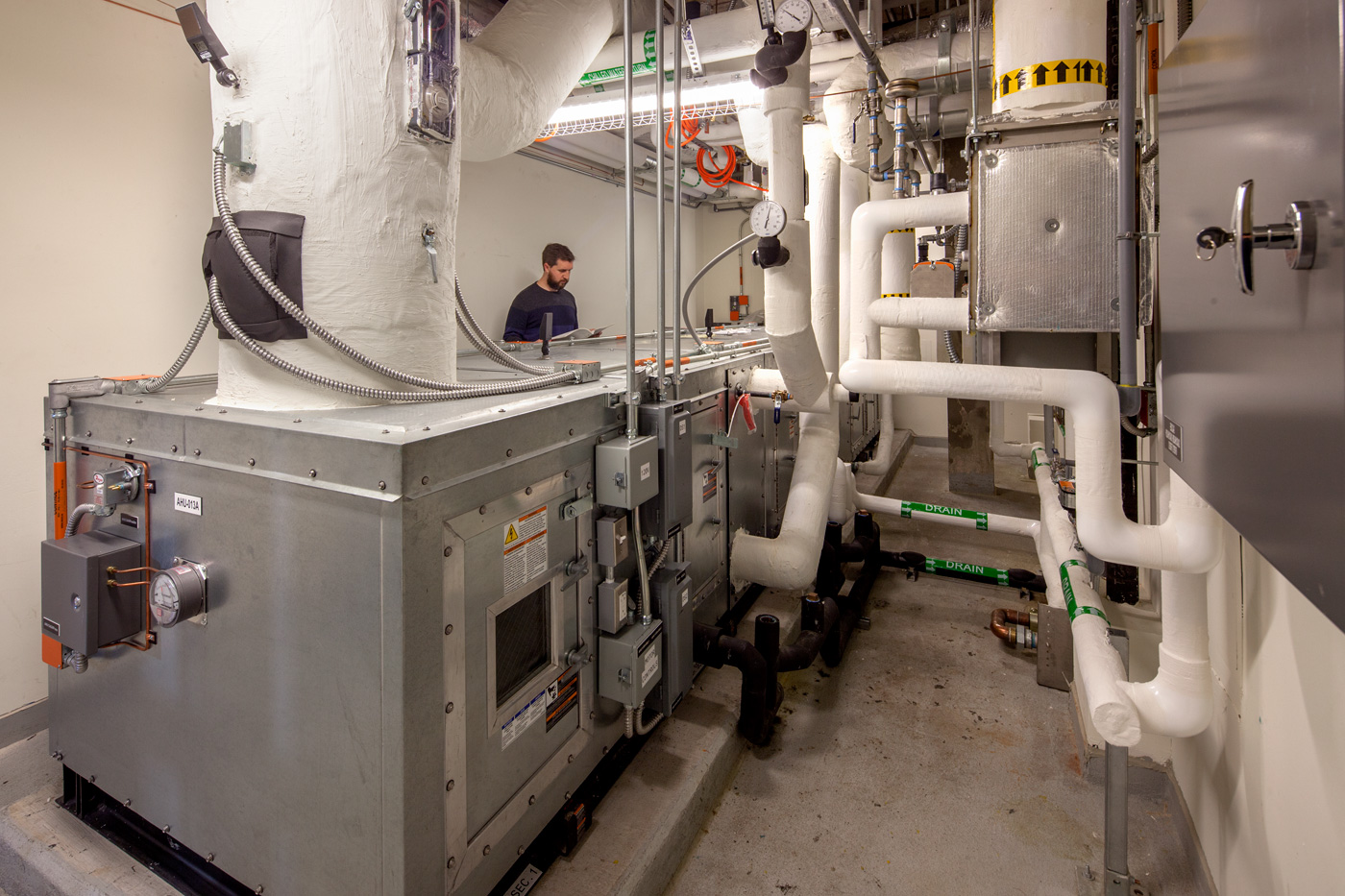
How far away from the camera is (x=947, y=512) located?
286cm

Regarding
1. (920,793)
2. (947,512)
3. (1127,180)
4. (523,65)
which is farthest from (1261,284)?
(947,512)

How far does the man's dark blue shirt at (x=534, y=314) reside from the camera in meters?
3.64

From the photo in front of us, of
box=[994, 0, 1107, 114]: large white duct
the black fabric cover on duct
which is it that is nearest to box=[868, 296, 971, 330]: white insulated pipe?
box=[994, 0, 1107, 114]: large white duct

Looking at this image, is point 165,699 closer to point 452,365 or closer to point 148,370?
point 452,365

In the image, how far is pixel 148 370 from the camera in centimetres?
202

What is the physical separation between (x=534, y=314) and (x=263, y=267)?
8.20ft

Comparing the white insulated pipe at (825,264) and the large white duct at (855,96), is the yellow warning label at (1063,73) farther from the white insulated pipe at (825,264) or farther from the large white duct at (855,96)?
the large white duct at (855,96)

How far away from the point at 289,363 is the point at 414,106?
21.3 inches

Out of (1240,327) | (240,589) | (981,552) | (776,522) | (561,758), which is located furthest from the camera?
(981,552)

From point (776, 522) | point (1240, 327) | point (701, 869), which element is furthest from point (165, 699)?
point (776, 522)

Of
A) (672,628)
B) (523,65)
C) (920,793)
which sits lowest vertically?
(920,793)

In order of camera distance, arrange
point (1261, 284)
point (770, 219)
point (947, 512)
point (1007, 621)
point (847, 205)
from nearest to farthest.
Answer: point (1261, 284)
point (770, 219)
point (1007, 621)
point (847, 205)
point (947, 512)

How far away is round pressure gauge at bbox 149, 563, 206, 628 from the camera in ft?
3.72

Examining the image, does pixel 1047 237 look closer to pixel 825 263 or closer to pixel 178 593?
pixel 825 263
